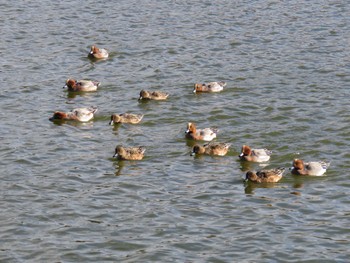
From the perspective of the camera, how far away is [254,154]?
22547 millimetres

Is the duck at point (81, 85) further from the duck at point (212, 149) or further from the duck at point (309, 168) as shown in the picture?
the duck at point (309, 168)

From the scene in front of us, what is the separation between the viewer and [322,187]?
21188 millimetres

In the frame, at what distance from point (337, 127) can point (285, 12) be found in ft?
41.7

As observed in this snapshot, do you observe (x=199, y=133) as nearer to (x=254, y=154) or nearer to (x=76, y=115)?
(x=254, y=154)

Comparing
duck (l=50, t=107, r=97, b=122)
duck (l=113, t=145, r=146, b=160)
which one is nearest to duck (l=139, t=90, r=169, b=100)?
duck (l=50, t=107, r=97, b=122)

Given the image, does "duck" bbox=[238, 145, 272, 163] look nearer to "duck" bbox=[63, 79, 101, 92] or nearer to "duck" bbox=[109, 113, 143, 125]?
"duck" bbox=[109, 113, 143, 125]

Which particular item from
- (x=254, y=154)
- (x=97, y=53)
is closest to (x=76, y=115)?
(x=254, y=154)

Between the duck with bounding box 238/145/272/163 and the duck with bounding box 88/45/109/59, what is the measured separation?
9838 millimetres

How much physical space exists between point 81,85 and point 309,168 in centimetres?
914

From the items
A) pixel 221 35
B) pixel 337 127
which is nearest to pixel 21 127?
pixel 337 127

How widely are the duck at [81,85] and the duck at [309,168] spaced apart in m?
8.66

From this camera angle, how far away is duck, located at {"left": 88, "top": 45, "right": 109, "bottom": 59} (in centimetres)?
3111

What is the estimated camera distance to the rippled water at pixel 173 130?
18609 millimetres

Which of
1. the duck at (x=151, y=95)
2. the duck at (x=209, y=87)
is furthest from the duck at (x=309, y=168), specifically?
the duck at (x=151, y=95)
